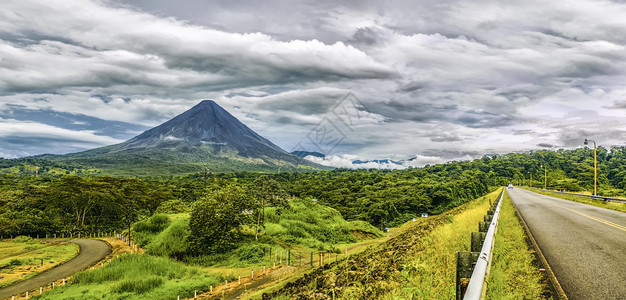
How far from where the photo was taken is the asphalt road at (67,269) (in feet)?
104

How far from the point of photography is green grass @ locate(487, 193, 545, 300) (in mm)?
5390

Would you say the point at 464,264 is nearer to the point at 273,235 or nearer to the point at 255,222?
the point at 273,235

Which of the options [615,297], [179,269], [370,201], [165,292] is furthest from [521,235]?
[370,201]

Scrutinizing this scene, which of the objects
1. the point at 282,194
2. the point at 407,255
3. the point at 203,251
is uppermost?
the point at 407,255

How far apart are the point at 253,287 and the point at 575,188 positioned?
89.6 m

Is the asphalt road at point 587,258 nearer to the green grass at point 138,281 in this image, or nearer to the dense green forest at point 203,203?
the green grass at point 138,281

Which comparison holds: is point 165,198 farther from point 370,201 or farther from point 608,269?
point 608,269

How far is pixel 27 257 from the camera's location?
43375 millimetres

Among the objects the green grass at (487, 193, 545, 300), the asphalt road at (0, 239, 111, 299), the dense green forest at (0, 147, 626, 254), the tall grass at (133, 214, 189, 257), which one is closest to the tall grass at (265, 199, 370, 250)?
the dense green forest at (0, 147, 626, 254)

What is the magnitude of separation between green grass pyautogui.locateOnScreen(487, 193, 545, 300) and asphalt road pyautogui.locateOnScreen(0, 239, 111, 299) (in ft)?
135

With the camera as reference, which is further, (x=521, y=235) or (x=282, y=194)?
(x=282, y=194)

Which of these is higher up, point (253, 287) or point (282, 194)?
point (282, 194)

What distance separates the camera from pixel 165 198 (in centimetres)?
7925

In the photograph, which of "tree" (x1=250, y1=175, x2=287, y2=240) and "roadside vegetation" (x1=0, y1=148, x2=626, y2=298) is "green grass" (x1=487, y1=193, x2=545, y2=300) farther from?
"tree" (x1=250, y1=175, x2=287, y2=240)
